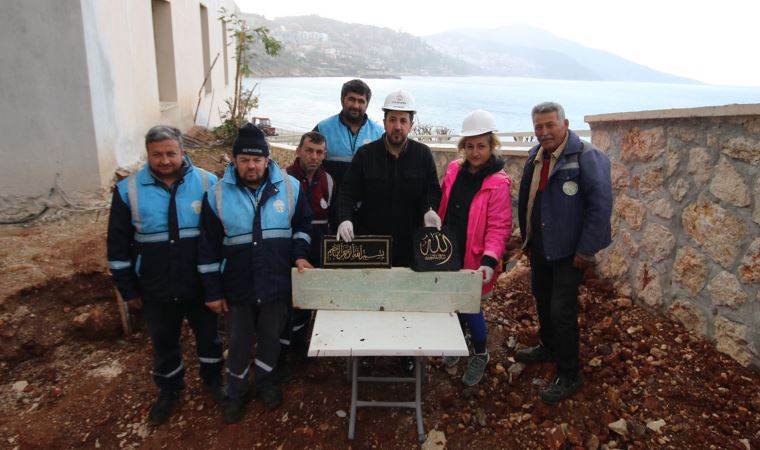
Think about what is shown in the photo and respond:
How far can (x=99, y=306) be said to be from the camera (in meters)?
3.94

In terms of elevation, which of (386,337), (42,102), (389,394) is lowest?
(389,394)

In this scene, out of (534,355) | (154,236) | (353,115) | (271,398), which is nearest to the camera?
(154,236)

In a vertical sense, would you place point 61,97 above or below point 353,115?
above

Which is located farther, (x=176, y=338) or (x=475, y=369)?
(x=475, y=369)

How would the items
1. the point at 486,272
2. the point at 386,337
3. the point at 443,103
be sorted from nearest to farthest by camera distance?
1. the point at 386,337
2. the point at 486,272
3. the point at 443,103

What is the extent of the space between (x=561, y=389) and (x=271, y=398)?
1.87 m

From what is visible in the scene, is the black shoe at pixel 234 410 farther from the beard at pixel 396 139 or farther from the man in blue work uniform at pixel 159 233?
the beard at pixel 396 139

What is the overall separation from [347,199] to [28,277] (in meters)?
2.96

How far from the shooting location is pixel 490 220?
2914 mm

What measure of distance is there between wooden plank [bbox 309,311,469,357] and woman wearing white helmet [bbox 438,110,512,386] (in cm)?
48

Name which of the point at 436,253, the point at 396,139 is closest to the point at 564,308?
the point at 436,253

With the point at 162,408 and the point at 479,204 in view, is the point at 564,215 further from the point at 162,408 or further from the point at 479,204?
the point at 162,408

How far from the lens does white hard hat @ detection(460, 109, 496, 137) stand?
2848 mm

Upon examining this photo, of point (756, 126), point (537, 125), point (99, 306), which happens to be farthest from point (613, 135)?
point (99, 306)
